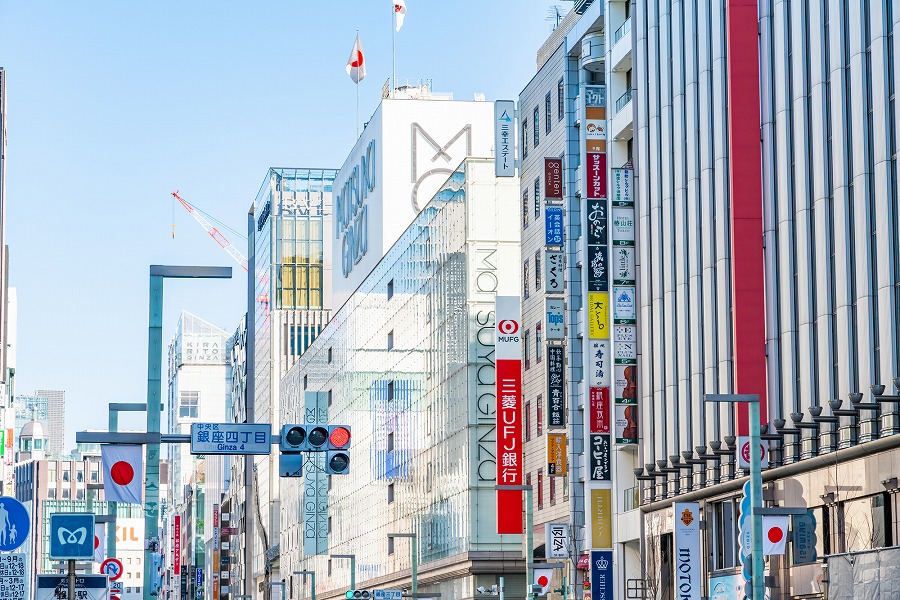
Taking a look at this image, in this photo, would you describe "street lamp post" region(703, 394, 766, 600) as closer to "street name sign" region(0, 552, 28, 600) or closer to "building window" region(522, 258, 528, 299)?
"street name sign" region(0, 552, 28, 600)

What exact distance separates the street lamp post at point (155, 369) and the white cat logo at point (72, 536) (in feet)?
20.9

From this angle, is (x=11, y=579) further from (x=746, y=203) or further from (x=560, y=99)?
(x=560, y=99)

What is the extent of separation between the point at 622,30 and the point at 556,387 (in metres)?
15.0

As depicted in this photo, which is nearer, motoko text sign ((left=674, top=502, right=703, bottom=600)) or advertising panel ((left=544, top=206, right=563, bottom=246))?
motoko text sign ((left=674, top=502, right=703, bottom=600))

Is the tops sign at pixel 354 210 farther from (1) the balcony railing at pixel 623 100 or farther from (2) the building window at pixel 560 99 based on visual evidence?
(1) the balcony railing at pixel 623 100

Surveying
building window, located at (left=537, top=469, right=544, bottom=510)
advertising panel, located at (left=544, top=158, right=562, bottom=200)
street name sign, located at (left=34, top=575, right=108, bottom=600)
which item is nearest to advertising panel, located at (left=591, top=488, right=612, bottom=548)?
building window, located at (left=537, top=469, right=544, bottom=510)

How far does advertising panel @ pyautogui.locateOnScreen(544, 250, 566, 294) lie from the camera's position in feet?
226

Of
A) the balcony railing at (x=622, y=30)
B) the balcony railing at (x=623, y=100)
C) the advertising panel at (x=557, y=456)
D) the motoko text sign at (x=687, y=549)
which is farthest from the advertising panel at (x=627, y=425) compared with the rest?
the balcony railing at (x=622, y=30)

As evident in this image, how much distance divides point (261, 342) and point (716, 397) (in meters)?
148

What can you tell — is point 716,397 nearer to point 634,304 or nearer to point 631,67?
point 634,304

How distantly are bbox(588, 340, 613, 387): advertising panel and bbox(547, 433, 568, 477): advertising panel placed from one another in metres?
6.53

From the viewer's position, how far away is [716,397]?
32500 millimetres

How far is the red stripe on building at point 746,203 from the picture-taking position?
154ft

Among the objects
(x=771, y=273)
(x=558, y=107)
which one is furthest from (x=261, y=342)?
(x=771, y=273)
